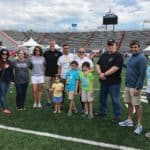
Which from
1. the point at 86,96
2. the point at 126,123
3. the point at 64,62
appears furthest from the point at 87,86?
the point at 126,123

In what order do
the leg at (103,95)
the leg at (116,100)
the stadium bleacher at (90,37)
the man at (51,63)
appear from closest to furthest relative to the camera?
1. the leg at (116,100)
2. the leg at (103,95)
3. the man at (51,63)
4. the stadium bleacher at (90,37)

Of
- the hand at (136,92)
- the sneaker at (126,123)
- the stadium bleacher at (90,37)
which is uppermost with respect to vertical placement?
the stadium bleacher at (90,37)

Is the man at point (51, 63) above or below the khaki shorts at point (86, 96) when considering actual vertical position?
above

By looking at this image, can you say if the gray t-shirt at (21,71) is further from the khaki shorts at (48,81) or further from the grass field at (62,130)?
the grass field at (62,130)

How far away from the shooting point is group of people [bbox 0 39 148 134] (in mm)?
9236

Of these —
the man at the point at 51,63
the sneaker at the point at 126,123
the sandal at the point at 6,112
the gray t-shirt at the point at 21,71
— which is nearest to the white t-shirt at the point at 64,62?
the man at the point at 51,63

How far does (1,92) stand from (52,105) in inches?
68.7

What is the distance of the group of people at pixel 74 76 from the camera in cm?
924

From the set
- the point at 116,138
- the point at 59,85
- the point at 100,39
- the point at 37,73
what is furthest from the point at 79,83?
the point at 100,39

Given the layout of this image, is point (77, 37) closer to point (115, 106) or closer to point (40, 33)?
point (40, 33)

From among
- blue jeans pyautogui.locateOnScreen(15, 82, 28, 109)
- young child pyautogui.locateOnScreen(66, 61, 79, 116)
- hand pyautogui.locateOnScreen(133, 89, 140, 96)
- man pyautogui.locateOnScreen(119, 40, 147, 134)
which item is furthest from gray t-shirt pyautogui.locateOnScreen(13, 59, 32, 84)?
hand pyautogui.locateOnScreen(133, 89, 140, 96)

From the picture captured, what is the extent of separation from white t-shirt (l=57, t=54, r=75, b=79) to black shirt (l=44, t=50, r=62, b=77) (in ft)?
0.94

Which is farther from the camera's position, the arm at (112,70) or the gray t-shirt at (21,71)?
the gray t-shirt at (21,71)

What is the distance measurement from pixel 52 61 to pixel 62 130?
314 centimetres
